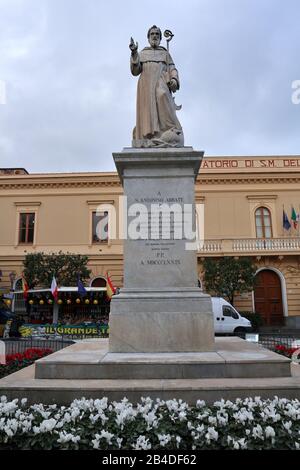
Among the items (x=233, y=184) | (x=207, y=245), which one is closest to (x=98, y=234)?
(x=207, y=245)

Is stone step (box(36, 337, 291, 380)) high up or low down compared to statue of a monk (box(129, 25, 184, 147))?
down

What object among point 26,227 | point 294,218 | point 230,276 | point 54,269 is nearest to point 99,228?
point 26,227

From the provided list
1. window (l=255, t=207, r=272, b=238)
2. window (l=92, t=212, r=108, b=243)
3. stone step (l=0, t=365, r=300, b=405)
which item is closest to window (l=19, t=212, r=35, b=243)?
window (l=92, t=212, r=108, b=243)

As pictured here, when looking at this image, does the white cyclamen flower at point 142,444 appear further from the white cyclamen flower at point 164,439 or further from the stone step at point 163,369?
the stone step at point 163,369

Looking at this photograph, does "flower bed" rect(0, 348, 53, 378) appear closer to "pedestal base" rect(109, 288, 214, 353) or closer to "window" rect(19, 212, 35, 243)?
"pedestal base" rect(109, 288, 214, 353)

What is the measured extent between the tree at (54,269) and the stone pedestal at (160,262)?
2019 cm

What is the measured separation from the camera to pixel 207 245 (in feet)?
95.5

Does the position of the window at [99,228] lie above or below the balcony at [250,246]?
above

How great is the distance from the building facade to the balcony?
0.07 meters

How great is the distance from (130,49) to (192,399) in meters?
6.15

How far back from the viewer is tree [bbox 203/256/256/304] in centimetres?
2545

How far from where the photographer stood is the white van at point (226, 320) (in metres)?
20.0

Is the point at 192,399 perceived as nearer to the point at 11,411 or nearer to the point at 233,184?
the point at 11,411

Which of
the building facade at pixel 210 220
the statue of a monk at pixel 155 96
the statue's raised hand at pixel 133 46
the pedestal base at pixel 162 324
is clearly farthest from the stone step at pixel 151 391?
the building facade at pixel 210 220
